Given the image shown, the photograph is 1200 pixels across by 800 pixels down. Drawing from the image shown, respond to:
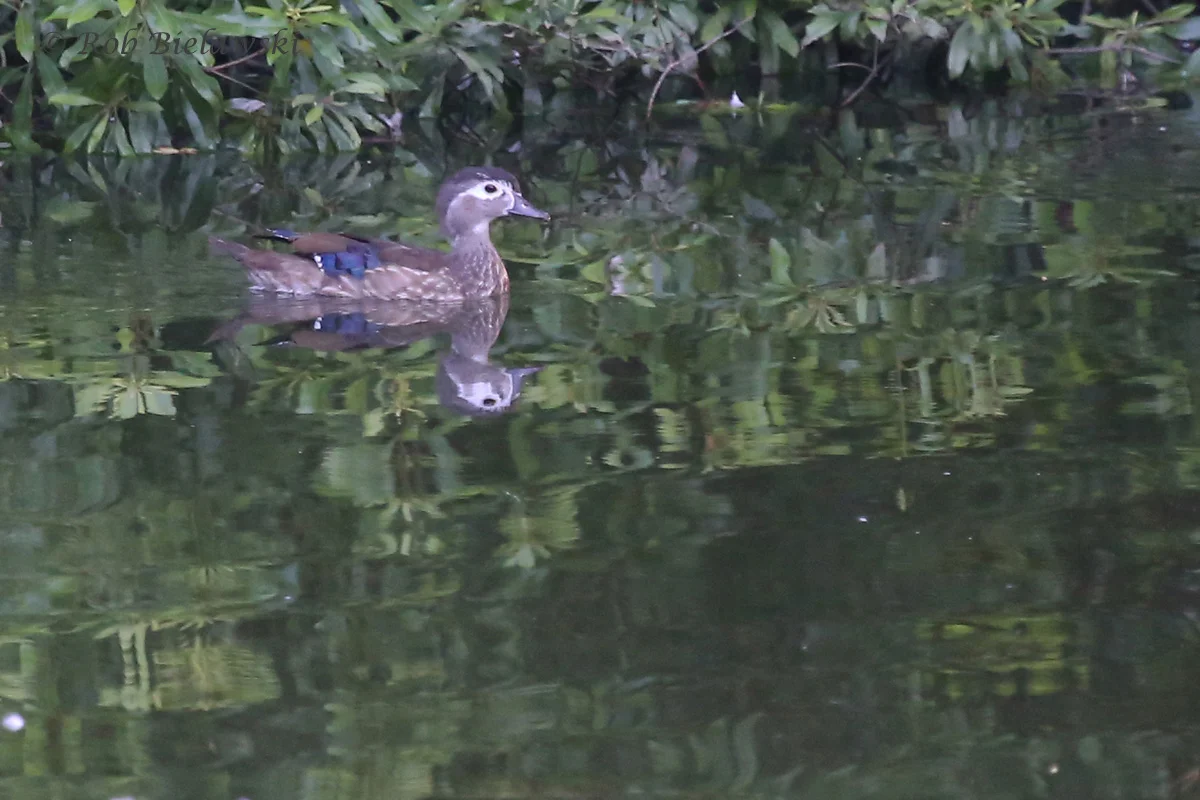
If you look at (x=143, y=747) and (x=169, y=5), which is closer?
(x=143, y=747)

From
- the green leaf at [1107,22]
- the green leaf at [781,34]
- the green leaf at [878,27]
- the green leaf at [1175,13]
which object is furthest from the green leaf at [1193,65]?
the green leaf at [781,34]

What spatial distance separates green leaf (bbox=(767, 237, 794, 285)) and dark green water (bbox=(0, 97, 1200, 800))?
0.22ft

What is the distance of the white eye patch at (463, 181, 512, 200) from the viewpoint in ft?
32.3

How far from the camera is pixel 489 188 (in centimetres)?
987

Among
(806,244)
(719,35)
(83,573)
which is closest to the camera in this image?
(83,573)

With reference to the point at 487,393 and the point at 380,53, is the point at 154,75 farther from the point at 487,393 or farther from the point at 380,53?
the point at 487,393

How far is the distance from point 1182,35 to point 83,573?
1347 cm

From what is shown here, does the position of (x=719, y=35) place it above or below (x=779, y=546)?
above

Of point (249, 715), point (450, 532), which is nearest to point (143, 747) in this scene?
point (249, 715)

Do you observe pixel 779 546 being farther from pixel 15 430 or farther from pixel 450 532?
pixel 15 430

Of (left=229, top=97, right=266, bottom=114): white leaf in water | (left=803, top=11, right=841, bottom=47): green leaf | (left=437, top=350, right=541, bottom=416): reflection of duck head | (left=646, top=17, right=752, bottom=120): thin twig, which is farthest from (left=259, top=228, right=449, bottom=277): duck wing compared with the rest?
(left=803, top=11, right=841, bottom=47): green leaf

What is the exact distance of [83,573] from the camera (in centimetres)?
571

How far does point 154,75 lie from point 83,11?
4.52 feet

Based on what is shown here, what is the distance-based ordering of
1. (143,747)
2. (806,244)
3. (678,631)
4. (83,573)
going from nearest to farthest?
(143,747), (678,631), (83,573), (806,244)
